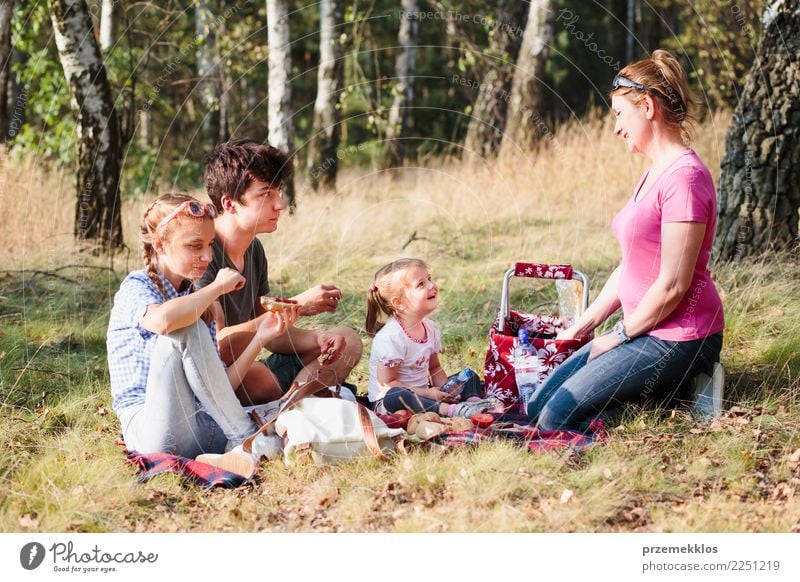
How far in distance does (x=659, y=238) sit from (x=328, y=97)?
7001 millimetres

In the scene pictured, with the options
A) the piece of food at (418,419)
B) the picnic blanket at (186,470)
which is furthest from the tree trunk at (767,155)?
the picnic blanket at (186,470)

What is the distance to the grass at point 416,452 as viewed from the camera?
3.36 metres

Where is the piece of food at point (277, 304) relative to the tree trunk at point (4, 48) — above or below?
below

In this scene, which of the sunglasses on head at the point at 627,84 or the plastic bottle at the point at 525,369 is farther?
the plastic bottle at the point at 525,369

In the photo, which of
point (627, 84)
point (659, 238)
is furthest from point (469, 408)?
point (627, 84)

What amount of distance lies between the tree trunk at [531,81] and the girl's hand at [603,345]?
6.78 m

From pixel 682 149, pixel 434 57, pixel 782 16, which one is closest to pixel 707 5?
pixel 434 57

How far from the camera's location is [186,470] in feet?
12.0

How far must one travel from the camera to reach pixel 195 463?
12.0 ft

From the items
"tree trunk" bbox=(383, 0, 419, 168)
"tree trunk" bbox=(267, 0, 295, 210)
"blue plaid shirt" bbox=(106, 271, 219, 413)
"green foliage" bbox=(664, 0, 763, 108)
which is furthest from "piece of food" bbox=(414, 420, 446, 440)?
"green foliage" bbox=(664, 0, 763, 108)

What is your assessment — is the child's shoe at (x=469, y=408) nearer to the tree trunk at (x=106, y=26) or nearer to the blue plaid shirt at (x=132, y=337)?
the blue plaid shirt at (x=132, y=337)

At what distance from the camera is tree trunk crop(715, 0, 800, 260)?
588 cm

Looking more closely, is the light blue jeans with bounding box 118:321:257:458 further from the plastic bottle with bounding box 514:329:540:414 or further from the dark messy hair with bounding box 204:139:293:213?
the plastic bottle with bounding box 514:329:540:414

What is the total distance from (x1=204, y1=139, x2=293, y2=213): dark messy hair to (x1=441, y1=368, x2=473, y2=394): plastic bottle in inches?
51.8
